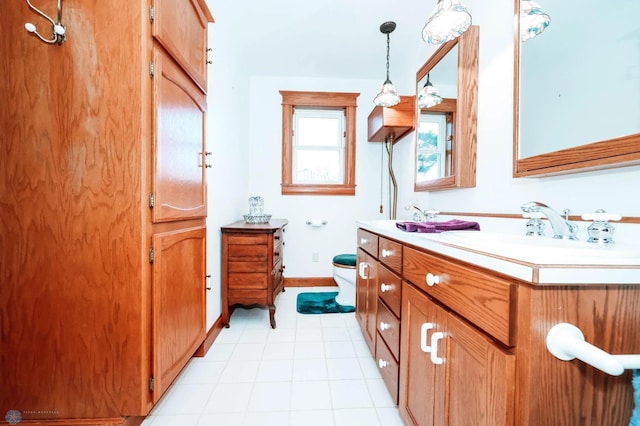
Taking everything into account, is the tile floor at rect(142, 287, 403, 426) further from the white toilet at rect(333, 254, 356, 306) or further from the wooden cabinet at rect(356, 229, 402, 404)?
the white toilet at rect(333, 254, 356, 306)

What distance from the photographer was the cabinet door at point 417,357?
86 centimetres

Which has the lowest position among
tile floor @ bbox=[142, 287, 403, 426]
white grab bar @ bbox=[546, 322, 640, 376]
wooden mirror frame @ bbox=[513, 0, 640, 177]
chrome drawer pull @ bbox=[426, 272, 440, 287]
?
tile floor @ bbox=[142, 287, 403, 426]

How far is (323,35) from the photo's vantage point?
2.34 metres

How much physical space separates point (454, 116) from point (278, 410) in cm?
192

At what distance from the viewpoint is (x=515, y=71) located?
116cm

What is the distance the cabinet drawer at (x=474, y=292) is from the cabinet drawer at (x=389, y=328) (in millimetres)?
340

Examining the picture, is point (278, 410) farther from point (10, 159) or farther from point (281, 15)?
point (281, 15)

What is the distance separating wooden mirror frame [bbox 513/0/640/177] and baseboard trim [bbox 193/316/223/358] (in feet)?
6.70

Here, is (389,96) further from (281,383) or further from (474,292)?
(281,383)

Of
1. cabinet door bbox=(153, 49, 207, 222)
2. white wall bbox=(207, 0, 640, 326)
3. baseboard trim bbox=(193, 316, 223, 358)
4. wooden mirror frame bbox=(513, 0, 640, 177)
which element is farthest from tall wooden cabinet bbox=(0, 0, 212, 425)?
wooden mirror frame bbox=(513, 0, 640, 177)

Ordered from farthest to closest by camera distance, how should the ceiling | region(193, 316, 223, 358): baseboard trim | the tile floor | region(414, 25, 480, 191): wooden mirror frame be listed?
the ceiling < region(193, 316, 223, 358): baseboard trim < region(414, 25, 480, 191): wooden mirror frame < the tile floor

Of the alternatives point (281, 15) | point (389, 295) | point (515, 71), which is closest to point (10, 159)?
point (389, 295)

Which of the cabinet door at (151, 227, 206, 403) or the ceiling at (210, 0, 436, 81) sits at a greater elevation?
the ceiling at (210, 0, 436, 81)

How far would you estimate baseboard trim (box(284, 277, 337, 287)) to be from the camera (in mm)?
3139
